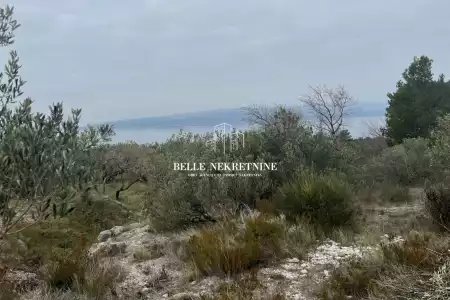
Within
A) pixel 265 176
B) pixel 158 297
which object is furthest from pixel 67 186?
pixel 265 176

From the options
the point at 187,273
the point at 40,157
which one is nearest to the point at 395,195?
the point at 187,273

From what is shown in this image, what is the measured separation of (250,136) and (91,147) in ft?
19.4

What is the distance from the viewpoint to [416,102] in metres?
19.5

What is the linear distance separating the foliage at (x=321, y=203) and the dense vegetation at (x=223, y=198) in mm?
17

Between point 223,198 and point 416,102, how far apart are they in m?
15.0

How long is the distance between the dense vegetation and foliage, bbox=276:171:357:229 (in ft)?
0.06

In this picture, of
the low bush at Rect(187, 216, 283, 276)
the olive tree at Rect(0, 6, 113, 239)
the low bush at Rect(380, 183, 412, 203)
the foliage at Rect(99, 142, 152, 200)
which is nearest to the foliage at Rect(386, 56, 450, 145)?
the low bush at Rect(380, 183, 412, 203)

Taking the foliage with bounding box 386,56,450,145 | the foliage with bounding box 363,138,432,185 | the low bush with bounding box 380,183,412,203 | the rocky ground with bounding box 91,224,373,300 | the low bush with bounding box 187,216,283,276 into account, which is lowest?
the rocky ground with bounding box 91,224,373,300

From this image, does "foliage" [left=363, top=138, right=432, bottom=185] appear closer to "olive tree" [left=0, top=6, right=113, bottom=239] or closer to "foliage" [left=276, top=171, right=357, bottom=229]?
"foliage" [left=276, top=171, right=357, bottom=229]

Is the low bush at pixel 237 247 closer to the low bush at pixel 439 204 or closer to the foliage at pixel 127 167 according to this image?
the low bush at pixel 439 204

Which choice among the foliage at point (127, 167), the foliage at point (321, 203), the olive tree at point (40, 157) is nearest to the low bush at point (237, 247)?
the foliage at point (321, 203)

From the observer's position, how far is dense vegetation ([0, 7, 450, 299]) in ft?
12.1

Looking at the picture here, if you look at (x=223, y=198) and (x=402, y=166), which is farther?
(x=402, y=166)

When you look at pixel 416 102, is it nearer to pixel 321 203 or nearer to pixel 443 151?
pixel 443 151
